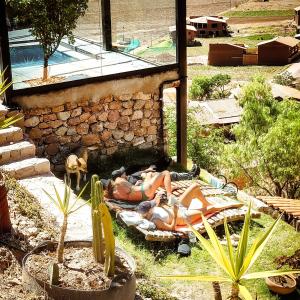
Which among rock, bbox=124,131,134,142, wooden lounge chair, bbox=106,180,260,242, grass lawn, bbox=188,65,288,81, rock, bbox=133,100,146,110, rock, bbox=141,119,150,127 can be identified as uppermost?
rock, bbox=133,100,146,110

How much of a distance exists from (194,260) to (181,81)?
17.5ft

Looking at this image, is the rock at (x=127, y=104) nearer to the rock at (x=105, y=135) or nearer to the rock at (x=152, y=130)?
the rock at (x=105, y=135)

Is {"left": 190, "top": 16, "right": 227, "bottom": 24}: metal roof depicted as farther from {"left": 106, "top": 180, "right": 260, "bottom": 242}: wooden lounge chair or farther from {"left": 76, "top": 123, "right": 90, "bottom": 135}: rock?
{"left": 106, "top": 180, "right": 260, "bottom": 242}: wooden lounge chair

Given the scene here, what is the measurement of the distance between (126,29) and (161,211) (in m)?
5.02

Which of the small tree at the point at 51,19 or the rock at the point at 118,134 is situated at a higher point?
the small tree at the point at 51,19

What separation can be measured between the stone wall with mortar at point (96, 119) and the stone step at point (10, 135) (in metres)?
1.21

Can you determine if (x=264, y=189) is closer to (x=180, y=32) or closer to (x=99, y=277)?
(x=180, y=32)

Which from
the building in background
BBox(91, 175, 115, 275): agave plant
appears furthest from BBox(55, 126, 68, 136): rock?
the building in background

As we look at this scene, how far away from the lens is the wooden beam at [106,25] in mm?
12344

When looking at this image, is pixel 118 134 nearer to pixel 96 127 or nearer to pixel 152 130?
pixel 96 127


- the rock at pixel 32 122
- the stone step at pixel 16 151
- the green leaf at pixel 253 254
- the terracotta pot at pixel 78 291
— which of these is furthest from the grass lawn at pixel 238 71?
the green leaf at pixel 253 254

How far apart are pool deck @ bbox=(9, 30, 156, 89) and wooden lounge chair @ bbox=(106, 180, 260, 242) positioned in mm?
2942

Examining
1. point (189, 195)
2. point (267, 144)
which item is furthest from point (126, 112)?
point (267, 144)

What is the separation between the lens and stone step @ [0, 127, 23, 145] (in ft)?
30.2
